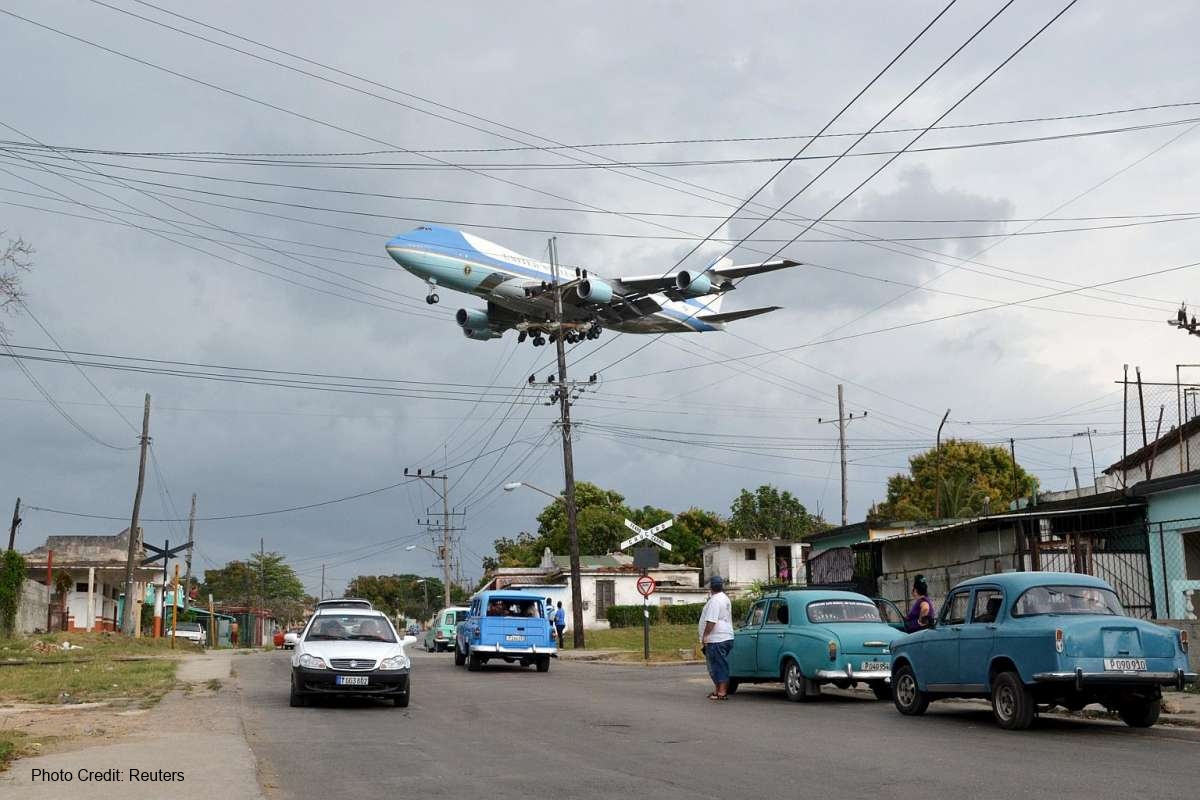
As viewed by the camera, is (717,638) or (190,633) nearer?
(717,638)

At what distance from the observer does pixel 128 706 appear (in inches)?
652

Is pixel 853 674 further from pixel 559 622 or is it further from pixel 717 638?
pixel 559 622

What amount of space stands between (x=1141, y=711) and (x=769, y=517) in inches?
3170

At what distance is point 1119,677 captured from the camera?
11.6m

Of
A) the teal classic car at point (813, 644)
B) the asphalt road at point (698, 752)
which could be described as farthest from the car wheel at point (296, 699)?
the teal classic car at point (813, 644)

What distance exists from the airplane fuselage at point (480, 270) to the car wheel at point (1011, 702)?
28.9 meters

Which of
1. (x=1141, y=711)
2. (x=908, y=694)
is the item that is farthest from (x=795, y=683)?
(x=1141, y=711)

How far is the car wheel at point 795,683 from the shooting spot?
16344mm

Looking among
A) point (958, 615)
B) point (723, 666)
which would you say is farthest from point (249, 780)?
point (723, 666)

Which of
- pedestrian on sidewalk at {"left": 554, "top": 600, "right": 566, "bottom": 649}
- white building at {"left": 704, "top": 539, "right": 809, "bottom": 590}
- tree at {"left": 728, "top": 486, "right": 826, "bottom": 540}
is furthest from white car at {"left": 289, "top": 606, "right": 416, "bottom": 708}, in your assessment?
tree at {"left": 728, "top": 486, "right": 826, "bottom": 540}

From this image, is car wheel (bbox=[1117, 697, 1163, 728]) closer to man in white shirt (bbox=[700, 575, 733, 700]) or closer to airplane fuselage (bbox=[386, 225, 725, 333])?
man in white shirt (bbox=[700, 575, 733, 700])

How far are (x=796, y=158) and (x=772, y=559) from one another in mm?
46303

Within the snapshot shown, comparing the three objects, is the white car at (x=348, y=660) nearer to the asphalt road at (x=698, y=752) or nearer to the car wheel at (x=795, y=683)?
the asphalt road at (x=698, y=752)

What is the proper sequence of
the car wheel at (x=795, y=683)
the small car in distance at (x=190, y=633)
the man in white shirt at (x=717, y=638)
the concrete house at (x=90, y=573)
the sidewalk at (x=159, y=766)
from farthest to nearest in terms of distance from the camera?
the small car in distance at (x=190, y=633) → the concrete house at (x=90, y=573) → the man in white shirt at (x=717, y=638) → the car wheel at (x=795, y=683) → the sidewalk at (x=159, y=766)
